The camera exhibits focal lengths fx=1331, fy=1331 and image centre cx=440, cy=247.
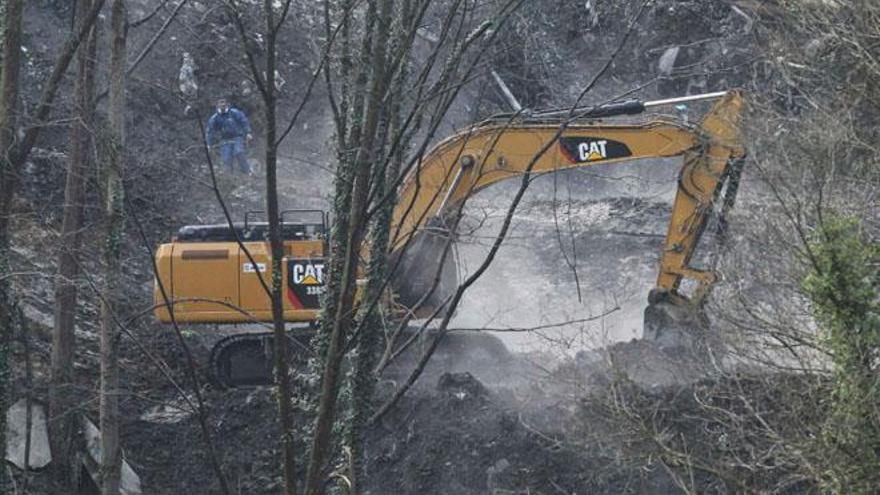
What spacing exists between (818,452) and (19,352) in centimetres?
972

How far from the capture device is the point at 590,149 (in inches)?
575

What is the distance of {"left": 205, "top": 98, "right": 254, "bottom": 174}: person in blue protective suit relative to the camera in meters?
22.4

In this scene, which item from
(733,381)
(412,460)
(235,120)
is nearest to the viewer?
(733,381)

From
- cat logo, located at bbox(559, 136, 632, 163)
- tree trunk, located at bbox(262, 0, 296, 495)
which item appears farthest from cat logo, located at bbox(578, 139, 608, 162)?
tree trunk, located at bbox(262, 0, 296, 495)

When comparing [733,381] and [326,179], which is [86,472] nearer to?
[733,381]

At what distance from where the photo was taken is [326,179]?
76.2 feet

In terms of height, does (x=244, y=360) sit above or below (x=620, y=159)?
below

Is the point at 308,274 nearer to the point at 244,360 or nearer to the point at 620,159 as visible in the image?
the point at 244,360

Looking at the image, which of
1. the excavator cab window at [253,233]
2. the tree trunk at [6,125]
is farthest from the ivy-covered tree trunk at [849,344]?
the tree trunk at [6,125]

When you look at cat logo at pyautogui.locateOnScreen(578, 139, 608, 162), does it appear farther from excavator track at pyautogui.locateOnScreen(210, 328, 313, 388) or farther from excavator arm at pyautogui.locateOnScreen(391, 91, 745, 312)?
excavator track at pyautogui.locateOnScreen(210, 328, 313, 388)

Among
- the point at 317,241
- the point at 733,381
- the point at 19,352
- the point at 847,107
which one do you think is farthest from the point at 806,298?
the point at 19,352

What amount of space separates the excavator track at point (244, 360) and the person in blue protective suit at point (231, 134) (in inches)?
289

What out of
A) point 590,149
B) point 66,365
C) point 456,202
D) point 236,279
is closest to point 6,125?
point 66,365

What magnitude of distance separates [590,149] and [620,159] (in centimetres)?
37
